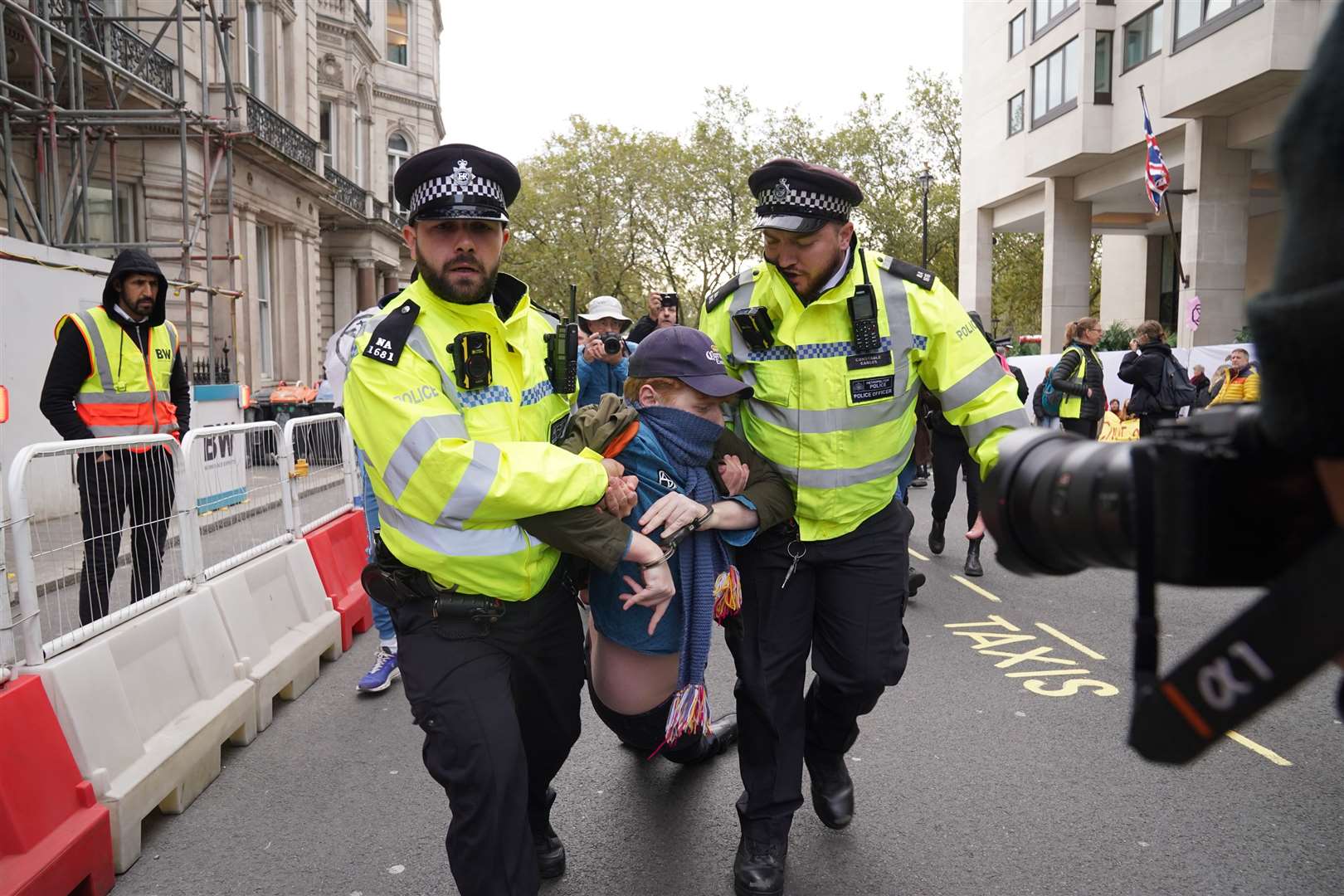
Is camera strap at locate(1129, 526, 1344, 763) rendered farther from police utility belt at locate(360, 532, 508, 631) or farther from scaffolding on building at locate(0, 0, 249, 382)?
scaffolding on building at locate(0, 0, 249, 382)

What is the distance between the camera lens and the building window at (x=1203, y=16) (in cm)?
2173

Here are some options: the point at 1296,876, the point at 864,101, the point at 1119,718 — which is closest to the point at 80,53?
the point at 1119,718

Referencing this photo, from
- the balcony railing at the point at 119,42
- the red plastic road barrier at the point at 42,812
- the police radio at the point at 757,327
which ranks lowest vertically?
the red plastic road barrier at the point at 42,812

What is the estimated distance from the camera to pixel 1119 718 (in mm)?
4629

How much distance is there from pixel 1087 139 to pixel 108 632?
99.2ft

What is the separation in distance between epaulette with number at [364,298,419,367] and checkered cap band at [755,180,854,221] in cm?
126

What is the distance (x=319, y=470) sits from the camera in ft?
22.0

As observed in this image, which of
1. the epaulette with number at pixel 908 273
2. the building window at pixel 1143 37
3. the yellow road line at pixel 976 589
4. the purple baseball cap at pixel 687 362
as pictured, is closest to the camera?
the purple baseball cap at pixel 687 362

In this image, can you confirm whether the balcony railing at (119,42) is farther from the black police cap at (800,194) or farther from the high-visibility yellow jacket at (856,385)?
the high-visibility yellow jacket at (856,385)

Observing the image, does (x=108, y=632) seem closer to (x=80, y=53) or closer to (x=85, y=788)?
(x=85, y=788)

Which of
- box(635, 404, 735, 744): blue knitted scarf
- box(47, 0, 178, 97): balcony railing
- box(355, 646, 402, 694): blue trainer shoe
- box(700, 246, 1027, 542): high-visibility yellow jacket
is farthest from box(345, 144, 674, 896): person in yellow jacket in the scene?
box(47, 0, 178, 97): balcony railing

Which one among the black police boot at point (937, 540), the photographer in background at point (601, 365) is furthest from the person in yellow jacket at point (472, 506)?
the black police boot at point (937, 540)

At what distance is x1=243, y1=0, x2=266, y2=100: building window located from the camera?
2195 centimetres

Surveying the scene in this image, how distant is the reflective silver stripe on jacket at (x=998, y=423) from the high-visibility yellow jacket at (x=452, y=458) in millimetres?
1273
